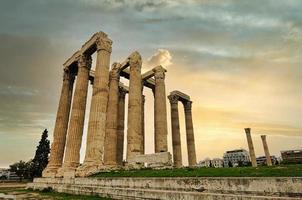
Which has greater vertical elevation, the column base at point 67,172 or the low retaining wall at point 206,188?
the column base at point 67,172

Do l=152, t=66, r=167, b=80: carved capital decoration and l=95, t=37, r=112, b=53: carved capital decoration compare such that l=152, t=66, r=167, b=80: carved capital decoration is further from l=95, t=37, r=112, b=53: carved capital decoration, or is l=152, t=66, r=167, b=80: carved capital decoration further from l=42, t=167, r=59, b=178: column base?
l=42, t=167, r=59, b=178: column base

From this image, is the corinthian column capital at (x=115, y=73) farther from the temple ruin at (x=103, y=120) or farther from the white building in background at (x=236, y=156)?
the white building in background at (x=236, y=156)

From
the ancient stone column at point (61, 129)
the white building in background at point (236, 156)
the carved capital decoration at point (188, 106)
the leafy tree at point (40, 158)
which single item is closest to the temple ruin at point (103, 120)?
the ancient stone column at point (61, 129)

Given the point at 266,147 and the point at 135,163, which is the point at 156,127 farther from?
the point at 266,147

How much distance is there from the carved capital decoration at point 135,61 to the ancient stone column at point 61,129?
9928 millimetres

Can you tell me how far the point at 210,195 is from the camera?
30.3 feet

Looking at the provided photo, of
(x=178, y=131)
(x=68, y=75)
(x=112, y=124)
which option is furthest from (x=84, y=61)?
(x=178, y=131)

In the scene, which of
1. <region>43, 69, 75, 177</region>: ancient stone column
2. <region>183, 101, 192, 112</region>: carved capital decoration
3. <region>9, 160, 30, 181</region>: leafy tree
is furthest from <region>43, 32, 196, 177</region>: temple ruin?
<region>9, 160, 30, 181</region>: leafy tree

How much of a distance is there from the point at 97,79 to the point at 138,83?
5162 mm

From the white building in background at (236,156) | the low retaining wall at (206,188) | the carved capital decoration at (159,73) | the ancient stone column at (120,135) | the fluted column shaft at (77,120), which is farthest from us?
the white building in background at (236,156)

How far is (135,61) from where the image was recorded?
98.1ft

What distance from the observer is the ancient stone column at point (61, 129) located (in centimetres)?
2923

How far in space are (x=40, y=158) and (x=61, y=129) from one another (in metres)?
31.5

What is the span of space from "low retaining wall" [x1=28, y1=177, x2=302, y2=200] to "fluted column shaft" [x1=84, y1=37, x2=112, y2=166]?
252 inches
